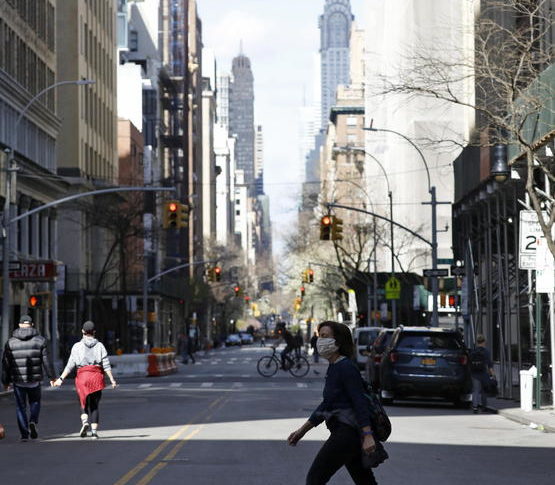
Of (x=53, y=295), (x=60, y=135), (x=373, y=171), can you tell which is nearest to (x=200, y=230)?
(x=373, y=171)

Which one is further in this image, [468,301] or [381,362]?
[468,301]

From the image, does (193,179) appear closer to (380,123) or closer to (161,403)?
(380,123)

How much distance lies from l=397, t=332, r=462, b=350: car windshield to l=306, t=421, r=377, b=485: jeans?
2067 centimetres

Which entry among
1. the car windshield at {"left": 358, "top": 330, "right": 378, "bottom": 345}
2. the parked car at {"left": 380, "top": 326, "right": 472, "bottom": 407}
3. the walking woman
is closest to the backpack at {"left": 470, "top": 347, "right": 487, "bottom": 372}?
the parked car at {"left": 380, "top": 326, "right": 472, "bottom": 407}

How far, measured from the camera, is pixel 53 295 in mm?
63438

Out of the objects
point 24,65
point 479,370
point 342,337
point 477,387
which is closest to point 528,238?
point 479,370

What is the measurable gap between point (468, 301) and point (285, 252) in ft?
251

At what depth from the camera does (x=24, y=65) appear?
61.4 m

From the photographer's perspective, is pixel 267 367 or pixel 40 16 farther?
pixel 40 16

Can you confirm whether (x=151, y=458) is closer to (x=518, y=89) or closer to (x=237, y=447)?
(x=237, y=447)

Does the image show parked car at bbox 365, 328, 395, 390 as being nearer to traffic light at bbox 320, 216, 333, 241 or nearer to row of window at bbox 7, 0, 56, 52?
traffic light at bbox 320, 216, 333, 241

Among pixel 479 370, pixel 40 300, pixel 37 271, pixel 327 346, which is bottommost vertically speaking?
pixel 479 370

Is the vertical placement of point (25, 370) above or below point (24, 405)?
above

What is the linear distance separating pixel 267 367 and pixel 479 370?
22697 millimetres
